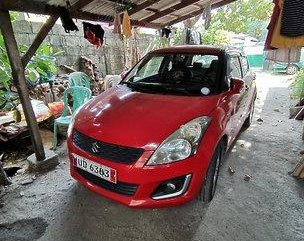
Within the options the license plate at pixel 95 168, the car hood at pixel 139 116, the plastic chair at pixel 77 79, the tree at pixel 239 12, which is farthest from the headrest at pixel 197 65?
the tree at pixel 239 12

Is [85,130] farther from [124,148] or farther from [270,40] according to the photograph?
[270,40]

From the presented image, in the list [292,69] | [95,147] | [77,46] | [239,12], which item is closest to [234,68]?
[95,147]

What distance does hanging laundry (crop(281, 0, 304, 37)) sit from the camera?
3324mm

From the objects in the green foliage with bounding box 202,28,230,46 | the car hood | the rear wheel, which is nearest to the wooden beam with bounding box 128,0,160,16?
the car hood

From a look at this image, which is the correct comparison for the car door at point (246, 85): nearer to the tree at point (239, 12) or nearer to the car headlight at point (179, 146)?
the car headlight at point (179, 146)

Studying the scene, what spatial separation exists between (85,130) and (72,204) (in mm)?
999

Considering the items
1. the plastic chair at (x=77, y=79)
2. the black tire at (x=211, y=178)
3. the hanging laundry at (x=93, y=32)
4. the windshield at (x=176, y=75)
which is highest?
the hanging laundry at (x=93, y=32)

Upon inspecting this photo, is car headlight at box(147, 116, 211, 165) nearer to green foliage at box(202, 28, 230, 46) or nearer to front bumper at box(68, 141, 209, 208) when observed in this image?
front bumper at box(68, 141, 209, 208)

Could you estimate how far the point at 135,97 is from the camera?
298cm

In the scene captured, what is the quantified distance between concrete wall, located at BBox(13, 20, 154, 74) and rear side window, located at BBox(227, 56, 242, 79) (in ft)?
18.8

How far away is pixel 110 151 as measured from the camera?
228 cm

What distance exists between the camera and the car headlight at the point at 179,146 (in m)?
2.19

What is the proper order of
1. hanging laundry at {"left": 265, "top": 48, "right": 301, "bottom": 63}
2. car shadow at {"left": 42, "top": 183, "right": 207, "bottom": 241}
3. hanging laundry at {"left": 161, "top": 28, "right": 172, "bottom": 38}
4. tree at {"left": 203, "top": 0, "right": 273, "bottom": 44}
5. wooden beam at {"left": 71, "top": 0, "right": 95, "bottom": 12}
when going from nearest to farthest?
1. car shadow at {"left": 42, "top": 183, "right": 207, "bottom": 241}
2. hanging laundry at {"left": 265, "top": 48, "right": 301, "bottom": 63}
3. wooden beam at {"left": 71, "top": 0, "right": 95, "bottom": 12}
4. hanging laundry at {"left": 161, "top": 28, "right": 172, "bottom": 38}
5. tree at {"left": 203, "top": 0, "right": 273, "bottom": 44}

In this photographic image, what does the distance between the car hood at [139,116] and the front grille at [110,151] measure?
4 cm
